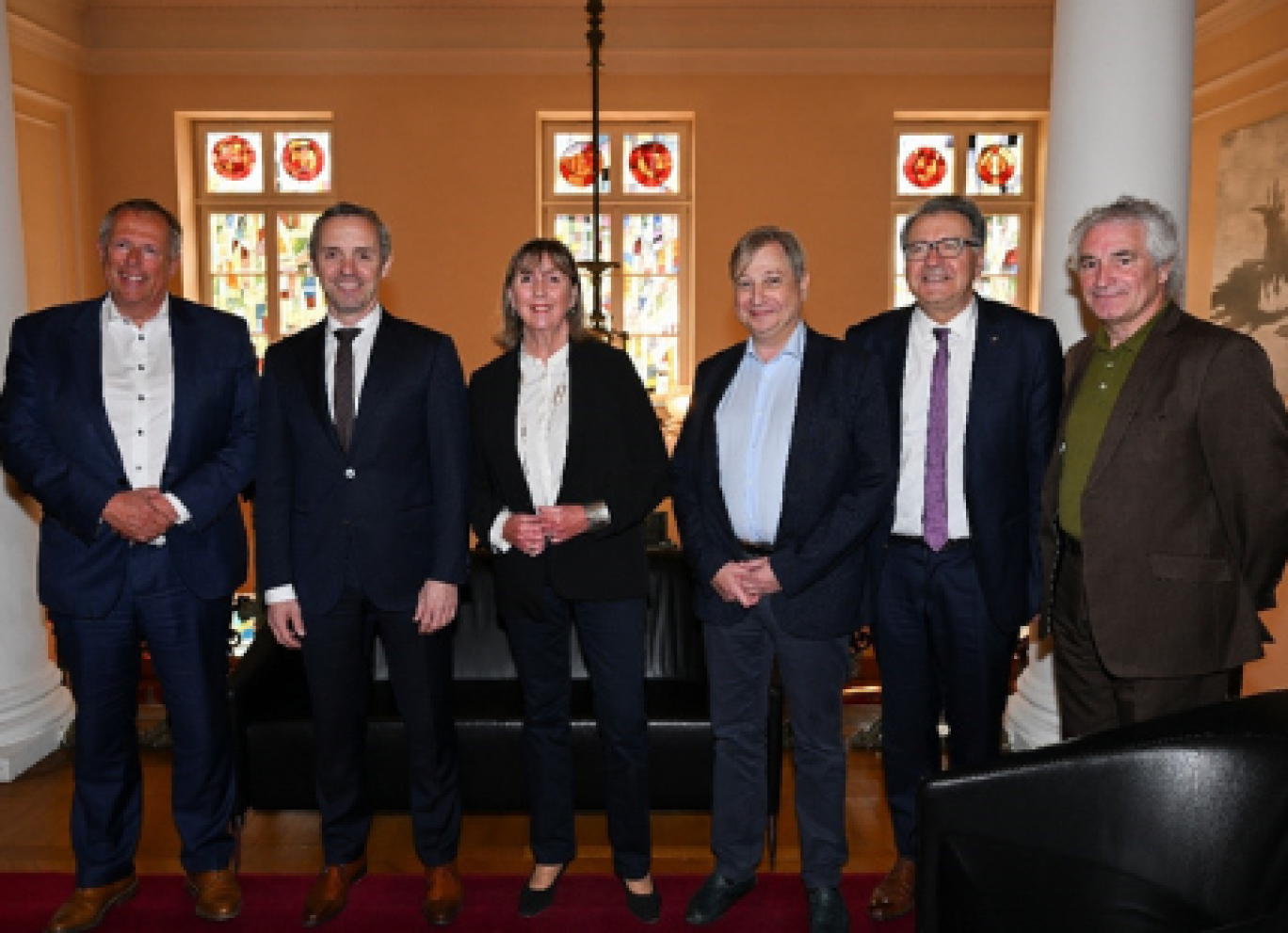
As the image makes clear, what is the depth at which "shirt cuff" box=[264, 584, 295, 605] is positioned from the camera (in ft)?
8.45

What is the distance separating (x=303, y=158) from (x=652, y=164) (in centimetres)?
270

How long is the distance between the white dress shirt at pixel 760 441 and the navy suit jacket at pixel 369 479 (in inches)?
24.6

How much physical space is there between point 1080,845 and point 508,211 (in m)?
7.05

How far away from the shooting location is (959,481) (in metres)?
2.54

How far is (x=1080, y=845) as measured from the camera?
6.40 ft

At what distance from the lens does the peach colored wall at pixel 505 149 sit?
320 inches

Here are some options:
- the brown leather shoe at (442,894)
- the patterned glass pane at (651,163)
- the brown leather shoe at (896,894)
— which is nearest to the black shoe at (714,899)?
the brown leather shoe at (896,894)

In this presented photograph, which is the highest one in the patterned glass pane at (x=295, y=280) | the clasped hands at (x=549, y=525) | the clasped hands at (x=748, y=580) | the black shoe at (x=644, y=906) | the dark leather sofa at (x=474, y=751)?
the patterned glass pane at (x=295, y=280)

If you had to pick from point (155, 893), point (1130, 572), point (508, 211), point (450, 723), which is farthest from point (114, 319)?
point (508, 211)

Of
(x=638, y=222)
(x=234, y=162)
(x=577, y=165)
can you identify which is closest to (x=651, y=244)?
(x=638, y=222)

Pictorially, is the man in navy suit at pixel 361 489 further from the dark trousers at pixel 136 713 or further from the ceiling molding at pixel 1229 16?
the ceiling molding at pixel 1229 16

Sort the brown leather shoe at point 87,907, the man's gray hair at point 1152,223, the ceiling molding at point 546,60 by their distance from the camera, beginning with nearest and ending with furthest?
the man's gray hair at point 1152,223
the brown leather shoe at point 87,907
the ceiling molding at point 546,60

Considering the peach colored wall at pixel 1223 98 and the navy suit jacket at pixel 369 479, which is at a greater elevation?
the peach colored wall at pixel 1223 98

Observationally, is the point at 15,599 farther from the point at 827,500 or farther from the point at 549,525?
the point at 827,500
